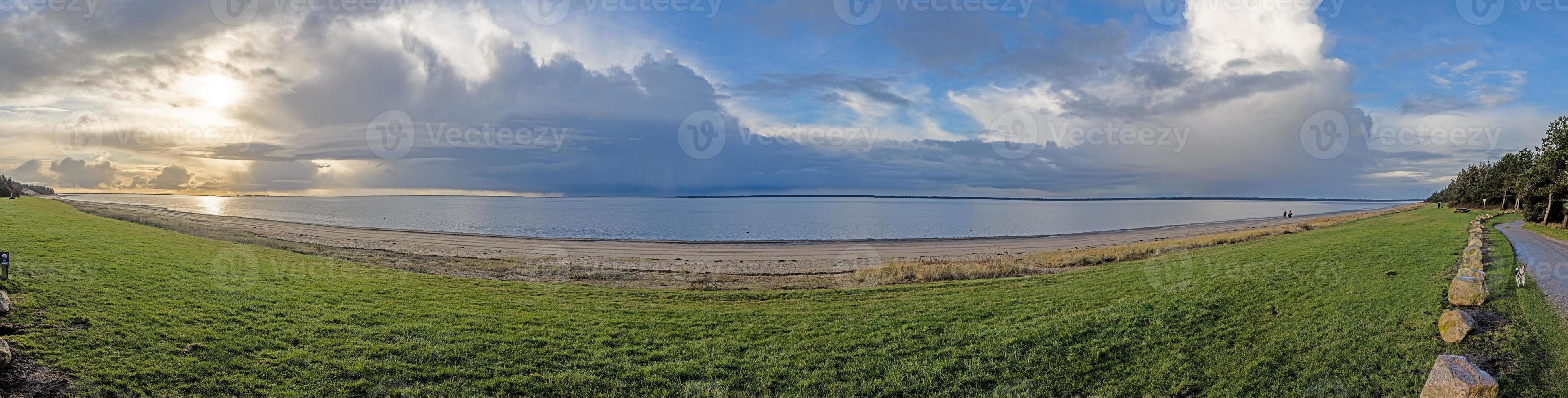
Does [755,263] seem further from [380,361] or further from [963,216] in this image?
[963,216]

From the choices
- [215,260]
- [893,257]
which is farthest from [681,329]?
[893,257]

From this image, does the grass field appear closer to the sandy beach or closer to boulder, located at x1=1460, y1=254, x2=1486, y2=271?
boulder, located at x1=1460, y1=254, x2=1486, y2=271

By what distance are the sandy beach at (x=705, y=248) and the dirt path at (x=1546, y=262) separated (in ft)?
71.7

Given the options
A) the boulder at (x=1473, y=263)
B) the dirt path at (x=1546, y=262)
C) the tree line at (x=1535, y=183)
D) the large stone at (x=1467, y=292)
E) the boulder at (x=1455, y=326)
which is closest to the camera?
the boulder at (x=1455, y=326)

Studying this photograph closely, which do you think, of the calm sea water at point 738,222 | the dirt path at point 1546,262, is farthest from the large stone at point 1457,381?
the calm sea water at point 738,222

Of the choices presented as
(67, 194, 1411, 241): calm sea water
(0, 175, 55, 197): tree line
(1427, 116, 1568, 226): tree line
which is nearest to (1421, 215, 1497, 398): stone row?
(1427, 116, 1568, 226): tree line

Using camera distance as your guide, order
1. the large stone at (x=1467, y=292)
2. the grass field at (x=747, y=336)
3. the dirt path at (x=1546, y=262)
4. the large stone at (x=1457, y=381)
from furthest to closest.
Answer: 1. the dirt path at (x=1546, y=262)
2. the large stone at (x=1467, y=292)
3. the grass field at (x=747, y=336)
4. the large stone at (x=1457, y=381)

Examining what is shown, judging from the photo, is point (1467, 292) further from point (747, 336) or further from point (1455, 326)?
point (747, 336)

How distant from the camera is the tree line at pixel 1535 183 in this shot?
2973cm

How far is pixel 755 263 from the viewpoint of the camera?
33.6 meters

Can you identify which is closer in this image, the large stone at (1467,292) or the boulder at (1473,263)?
Result: the large stone at (1467,292)

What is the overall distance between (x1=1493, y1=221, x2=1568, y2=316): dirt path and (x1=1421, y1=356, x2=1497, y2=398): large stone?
6068 millimetres

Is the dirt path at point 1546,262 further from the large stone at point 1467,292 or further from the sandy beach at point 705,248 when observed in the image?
the sandy beach at point 705,248

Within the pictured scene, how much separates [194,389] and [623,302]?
8111 mm
